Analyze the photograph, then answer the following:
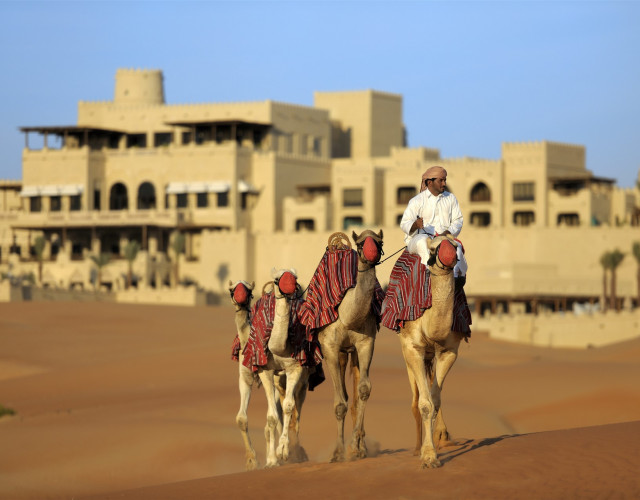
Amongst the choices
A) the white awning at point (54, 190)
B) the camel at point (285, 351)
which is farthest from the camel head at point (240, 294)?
the white awning at point (54, 190)

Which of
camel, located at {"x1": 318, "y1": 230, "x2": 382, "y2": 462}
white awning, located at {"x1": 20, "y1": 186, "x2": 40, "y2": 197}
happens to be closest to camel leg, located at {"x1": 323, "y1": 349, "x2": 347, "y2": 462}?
camel, located at {"x1": 318, "y1": 230, "x2": 382, "y2": 462}

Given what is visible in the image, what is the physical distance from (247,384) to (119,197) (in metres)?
83.4

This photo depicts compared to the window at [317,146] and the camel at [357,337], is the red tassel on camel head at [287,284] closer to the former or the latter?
the camel at [357,337]

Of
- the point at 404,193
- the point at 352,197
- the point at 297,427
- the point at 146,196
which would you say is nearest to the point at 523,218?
the point at 404,193

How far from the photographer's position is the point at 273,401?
18.9 meters

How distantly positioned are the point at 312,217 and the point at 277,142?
10984 millimetres

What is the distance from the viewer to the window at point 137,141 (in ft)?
342

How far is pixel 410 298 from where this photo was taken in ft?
52.5

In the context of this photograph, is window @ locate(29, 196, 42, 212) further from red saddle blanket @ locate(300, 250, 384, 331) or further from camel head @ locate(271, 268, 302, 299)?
red saddle blanket @ locate(300, 250, 384, 331)

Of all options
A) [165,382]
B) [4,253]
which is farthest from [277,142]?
[165,382]

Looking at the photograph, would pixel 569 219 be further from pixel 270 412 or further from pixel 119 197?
pixel 270 412

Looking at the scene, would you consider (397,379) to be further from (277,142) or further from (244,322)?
(277,142)

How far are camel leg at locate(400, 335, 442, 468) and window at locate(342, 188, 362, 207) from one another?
77005 millimetres

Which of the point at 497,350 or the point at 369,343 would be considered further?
the point at 497,350
